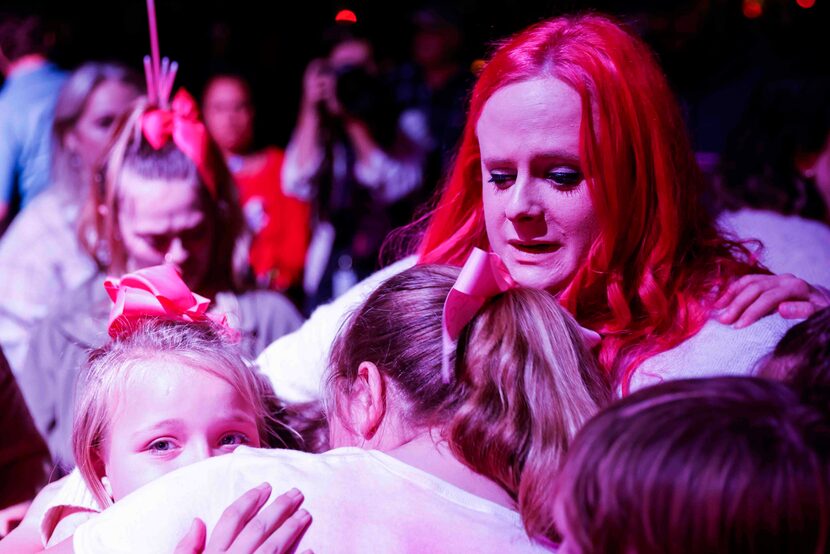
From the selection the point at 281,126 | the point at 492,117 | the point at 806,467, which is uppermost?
the point at 492,117

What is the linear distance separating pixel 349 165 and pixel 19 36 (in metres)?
1.41

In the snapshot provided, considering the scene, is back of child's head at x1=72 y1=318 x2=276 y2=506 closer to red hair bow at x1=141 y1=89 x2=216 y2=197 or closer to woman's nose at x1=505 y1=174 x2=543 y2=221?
woman's nose at x1=505 y1=174 x2=543 y2=221

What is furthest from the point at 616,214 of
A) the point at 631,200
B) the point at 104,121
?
the point at 104,121

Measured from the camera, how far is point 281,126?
4938 mm

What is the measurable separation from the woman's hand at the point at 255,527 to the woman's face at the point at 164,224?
4.51ft

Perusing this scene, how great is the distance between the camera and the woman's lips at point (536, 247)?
160 centimetres

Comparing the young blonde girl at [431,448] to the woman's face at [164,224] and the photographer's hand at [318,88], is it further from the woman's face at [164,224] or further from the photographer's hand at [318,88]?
the photographer's hand at [318,88]

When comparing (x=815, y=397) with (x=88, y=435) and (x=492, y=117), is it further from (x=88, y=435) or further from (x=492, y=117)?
(x=88, y=435)

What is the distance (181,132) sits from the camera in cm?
253

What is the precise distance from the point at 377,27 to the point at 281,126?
762mm

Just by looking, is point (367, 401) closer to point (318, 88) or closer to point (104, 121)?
point (104, 121)

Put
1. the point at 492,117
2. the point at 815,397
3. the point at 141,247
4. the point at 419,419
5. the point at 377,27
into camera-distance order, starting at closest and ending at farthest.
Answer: the point at 815,397 → the point at 419,419 → the point at 492,117 → the point at 141,247 → the point at 377,27

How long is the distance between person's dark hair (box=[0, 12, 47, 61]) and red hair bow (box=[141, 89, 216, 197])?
1431 millimetres

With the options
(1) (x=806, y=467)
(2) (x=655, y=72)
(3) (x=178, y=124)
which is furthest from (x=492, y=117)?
(3) (x=178, y=124)
